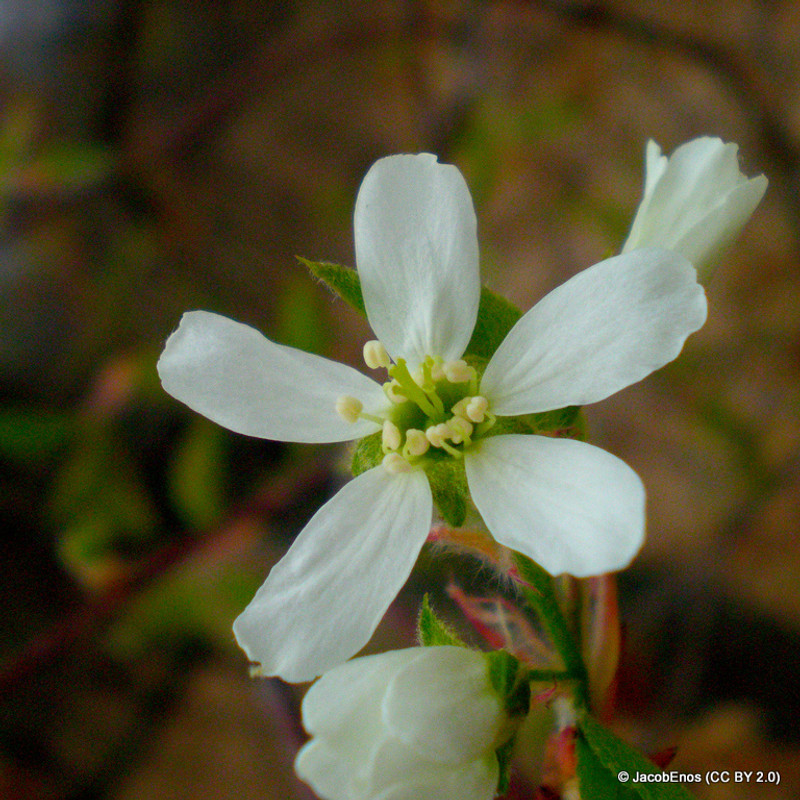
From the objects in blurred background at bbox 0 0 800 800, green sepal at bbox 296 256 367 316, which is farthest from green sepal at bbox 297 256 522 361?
blurred background at bbox 0 0 800 800

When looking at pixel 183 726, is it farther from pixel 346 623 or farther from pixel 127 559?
pixel 346 623

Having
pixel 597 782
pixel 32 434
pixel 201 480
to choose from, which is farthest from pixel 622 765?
pixel 32 434

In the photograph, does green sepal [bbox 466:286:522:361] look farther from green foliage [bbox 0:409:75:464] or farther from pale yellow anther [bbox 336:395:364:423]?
green foliage [bbox 0:409:75:464]

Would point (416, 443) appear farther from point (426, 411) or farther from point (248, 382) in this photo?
point (248, 382)

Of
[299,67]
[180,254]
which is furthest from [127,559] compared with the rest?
[299,67]

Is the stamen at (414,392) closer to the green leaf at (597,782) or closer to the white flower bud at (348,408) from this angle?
the white flower bud at (348,408)
